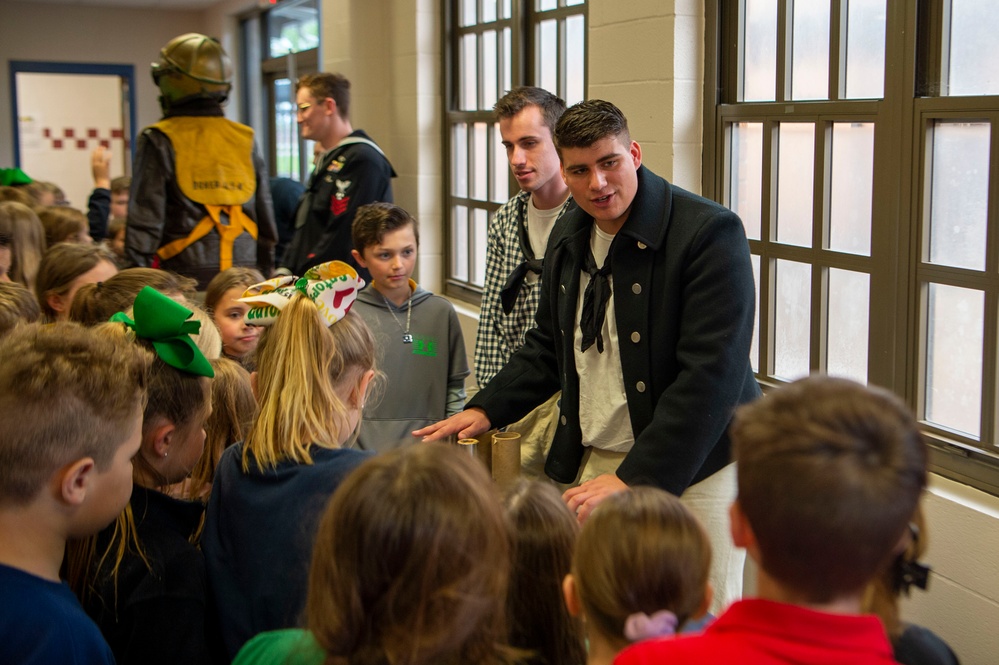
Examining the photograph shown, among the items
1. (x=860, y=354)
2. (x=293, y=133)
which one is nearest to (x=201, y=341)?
(x=860, y=354)

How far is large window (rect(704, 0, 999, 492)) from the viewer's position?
231 cm

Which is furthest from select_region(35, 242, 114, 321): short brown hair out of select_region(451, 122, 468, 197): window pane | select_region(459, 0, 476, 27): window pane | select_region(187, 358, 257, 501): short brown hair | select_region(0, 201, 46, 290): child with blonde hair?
select_region(459, 0, 476, 27): window pane

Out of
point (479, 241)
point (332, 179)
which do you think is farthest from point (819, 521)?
point (479, 241)

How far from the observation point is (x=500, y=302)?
117 inches

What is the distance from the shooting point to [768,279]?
2.99 meters

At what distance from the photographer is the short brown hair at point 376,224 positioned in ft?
10.2

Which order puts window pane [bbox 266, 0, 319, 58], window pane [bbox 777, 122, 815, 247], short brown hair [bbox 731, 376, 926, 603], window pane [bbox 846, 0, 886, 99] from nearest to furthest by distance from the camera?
short brown hair [bbox 731, 376, 926, 603], window pane [bbox 846, 0, 886, 99], window pane [bbox 777, 122, 815, 247], window pane [bbox 266, 0, 319, 58]

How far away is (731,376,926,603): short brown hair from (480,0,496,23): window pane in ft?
13.0

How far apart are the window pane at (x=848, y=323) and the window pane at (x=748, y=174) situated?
0.36 m

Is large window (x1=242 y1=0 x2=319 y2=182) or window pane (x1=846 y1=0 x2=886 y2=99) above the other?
large window (x1=242 y1=0 x2=319 y2=182)

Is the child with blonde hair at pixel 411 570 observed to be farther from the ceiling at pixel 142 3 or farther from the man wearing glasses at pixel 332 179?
the ceiling at pixel 142 3

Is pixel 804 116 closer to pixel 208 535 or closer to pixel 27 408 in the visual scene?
pixel 208 535

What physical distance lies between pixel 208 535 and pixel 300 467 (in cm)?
19

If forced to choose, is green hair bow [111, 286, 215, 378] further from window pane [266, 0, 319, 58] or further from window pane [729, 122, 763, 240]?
window pane [266, 0, 319, 58]
